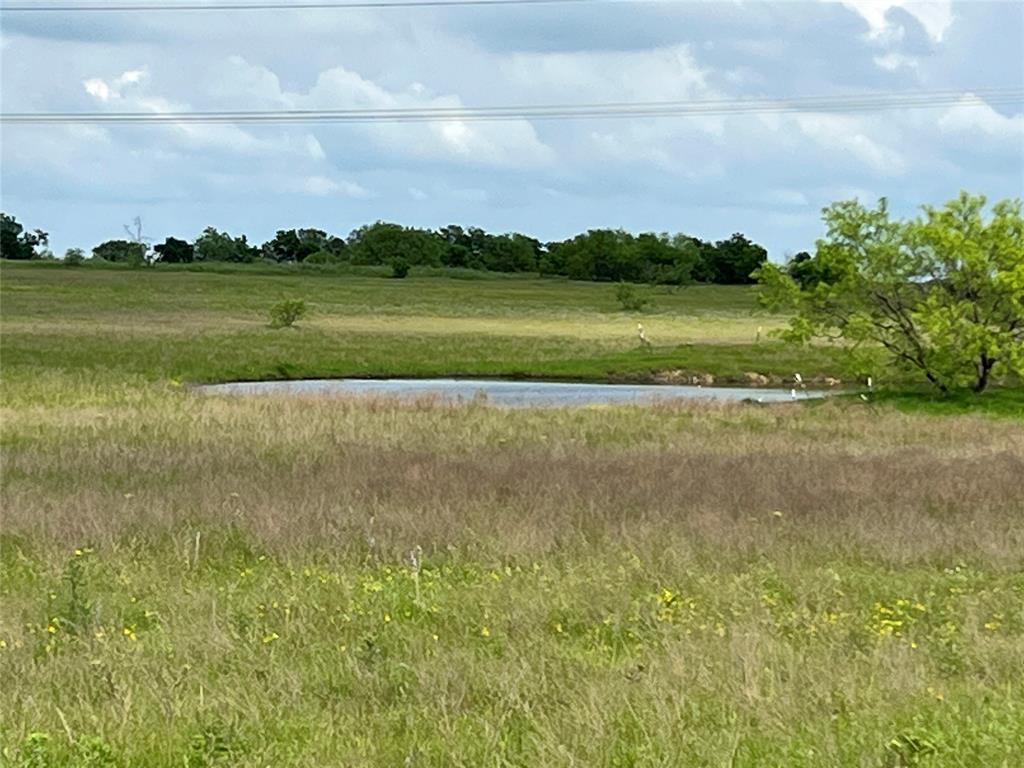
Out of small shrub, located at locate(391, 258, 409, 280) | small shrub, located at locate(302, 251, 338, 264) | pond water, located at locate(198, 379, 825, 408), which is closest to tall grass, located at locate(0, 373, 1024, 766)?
pond water, located at locate(198, 379, 825, 408)

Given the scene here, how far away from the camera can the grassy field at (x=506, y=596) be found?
7094 millimetres

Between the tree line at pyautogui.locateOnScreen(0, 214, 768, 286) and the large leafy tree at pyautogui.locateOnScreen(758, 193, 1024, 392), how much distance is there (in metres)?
114

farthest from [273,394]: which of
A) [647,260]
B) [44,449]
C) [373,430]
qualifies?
[647,260]

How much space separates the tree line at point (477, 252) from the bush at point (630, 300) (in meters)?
40.7

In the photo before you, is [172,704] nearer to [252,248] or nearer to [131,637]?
[131,637]

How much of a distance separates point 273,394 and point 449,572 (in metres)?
26.2

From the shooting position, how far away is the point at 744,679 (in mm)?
7957

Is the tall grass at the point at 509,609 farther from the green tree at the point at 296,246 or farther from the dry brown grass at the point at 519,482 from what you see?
the green tree at the point at 296,246

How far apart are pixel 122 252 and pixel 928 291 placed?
148162 mm

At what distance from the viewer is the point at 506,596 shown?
1069 cm

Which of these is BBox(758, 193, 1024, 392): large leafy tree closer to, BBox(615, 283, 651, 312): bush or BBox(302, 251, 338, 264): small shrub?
BBox(615, 283, 651, 312): bush

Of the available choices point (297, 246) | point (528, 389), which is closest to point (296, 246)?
point (297, 246)

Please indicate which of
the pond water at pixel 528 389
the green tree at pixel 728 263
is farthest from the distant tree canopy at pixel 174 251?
the pond water at pixel 528 389

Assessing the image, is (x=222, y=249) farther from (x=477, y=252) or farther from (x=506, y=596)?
(x=506, y=596)
